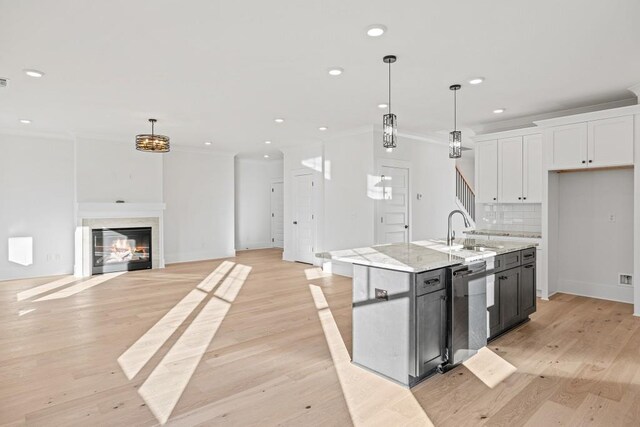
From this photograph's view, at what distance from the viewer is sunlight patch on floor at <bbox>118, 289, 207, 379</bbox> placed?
125 inches

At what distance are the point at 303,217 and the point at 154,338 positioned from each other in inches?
199

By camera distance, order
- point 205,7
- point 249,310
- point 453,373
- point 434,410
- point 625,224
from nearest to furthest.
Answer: point 434,410, point 205,7, point 453,373, point 249,310, point 625,224

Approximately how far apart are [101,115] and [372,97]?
4.13m

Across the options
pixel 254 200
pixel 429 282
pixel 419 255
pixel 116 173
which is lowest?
pixel 429 282

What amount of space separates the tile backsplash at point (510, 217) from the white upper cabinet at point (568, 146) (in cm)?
90

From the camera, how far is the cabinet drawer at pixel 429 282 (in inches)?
107

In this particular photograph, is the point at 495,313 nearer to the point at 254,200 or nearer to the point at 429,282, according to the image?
the point at 429,282

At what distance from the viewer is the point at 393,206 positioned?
7078 mm

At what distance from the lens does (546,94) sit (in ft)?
15.8

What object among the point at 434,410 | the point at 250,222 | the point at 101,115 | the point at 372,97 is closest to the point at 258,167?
the point at 250,222

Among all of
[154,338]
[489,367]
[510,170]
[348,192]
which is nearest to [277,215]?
[348,192]

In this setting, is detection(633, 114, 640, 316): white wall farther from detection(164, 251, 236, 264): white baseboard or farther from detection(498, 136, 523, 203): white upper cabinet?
detection(164, 251, 236, 264): white baseboard

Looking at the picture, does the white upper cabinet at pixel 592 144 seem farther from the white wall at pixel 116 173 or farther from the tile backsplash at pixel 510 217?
the white wall at pixel 116 173

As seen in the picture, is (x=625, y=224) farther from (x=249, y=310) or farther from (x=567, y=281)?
(x=249, y=310)
